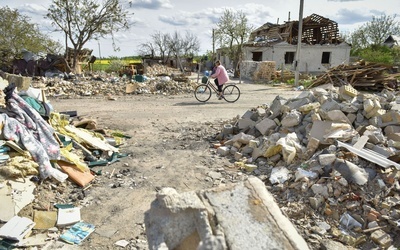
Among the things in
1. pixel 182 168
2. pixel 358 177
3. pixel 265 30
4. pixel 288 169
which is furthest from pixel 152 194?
pixel 265 30

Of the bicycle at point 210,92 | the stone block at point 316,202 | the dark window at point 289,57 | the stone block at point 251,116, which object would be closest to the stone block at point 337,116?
the stone block at point 251,116

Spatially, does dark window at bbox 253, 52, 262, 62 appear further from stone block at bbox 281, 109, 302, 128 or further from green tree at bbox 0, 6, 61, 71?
stone block at bbox 281, 109, 302, 128

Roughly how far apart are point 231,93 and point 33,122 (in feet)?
25.1

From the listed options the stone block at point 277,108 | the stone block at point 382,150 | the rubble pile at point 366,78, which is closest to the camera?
the stone block at point 382,150

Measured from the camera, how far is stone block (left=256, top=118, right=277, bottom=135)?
19.2 feet

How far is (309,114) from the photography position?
5734 mm

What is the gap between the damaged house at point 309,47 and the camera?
26453 mm

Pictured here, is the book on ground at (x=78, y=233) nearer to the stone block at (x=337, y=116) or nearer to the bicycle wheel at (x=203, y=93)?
the stone block at (x=337, y=116)

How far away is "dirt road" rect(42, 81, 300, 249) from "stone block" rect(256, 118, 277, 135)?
1.10 m

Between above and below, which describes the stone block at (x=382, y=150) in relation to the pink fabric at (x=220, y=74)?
below

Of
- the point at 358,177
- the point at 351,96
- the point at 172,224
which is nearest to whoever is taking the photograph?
the point at 172,224

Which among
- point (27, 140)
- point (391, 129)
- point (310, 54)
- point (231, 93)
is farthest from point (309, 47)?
point (27, 140)

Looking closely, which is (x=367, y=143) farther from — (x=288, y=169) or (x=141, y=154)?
(x=141, y=154)

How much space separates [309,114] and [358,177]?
7.36 feet
